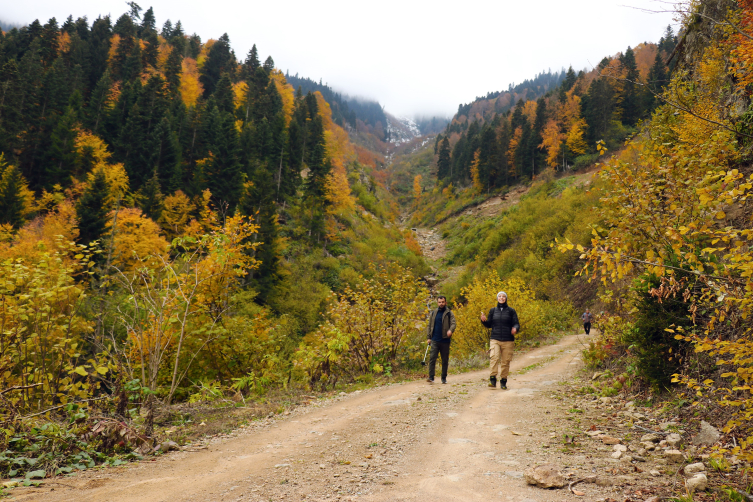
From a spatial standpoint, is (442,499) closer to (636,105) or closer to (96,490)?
(96,490)

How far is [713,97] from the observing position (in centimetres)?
1030

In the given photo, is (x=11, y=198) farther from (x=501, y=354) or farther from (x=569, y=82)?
(x=569, y=82)

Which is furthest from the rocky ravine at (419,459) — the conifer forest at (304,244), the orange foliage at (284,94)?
the orange foliage at (284,94)

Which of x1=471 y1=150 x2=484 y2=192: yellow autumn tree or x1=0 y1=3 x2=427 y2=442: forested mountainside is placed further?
x1=471 y1=150 x2=484 y2=192: yellow autumn tree

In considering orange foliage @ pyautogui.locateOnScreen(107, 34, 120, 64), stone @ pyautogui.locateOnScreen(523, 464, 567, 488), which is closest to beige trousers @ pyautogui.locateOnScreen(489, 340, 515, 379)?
stone @ pyautogui.locateOnScreen(523, 464, 567, 488)

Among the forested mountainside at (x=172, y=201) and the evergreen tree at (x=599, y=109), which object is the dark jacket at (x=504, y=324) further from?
the evergreen tree at (x=599, y=109)

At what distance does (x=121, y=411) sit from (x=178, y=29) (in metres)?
89.4

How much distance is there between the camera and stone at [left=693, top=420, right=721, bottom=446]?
3684mm

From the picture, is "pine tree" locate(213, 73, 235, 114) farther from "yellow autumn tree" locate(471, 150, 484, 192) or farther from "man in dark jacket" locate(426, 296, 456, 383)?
"man in dark jacket" locate(426, 296, 456, 383)

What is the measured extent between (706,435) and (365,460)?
12.0ft

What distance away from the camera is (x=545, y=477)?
10.6ft

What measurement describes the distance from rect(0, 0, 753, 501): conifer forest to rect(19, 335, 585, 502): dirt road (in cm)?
74

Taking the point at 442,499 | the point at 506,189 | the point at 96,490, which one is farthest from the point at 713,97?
the point at 506,189

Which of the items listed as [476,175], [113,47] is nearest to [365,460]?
[476,175]
